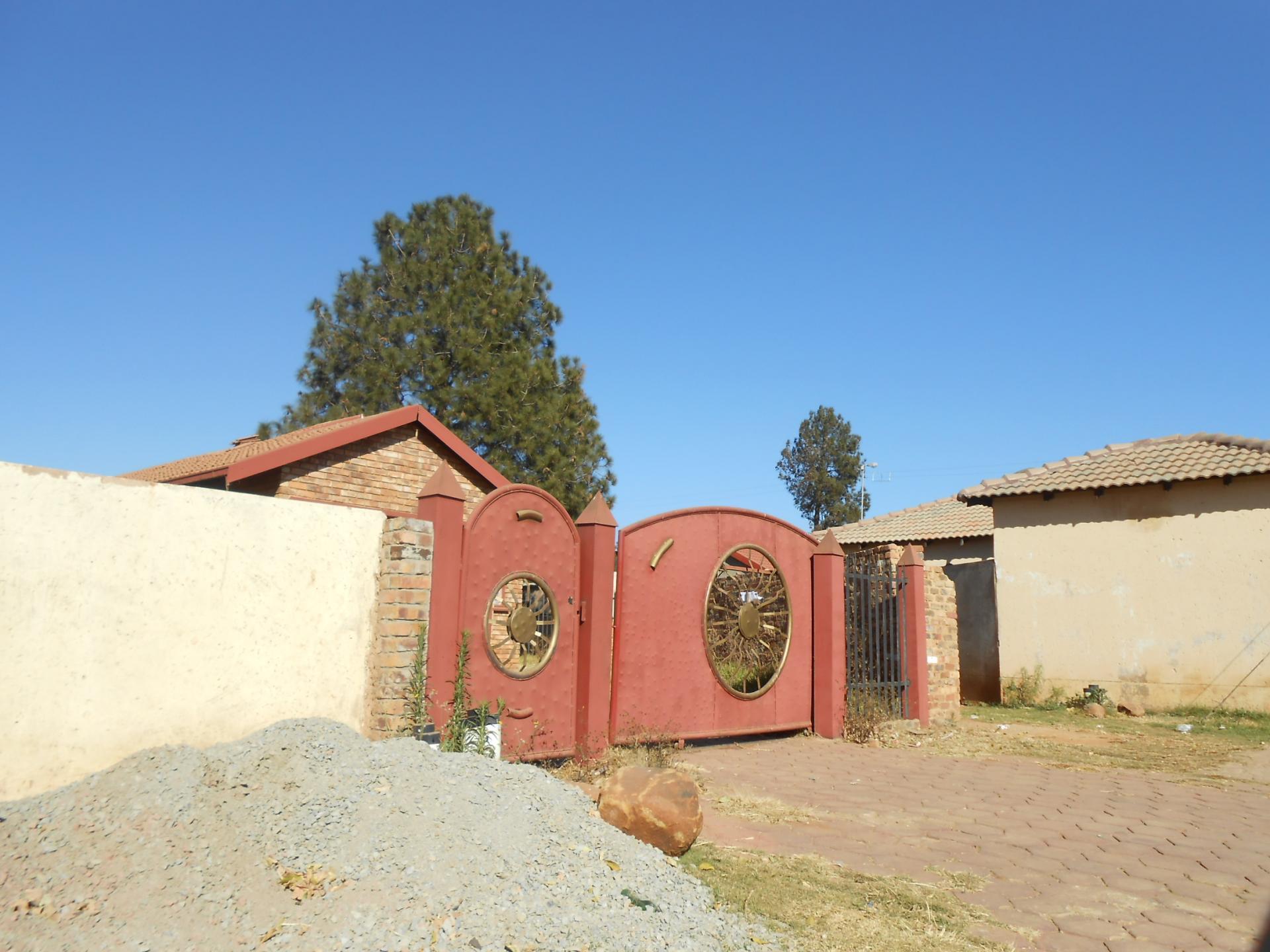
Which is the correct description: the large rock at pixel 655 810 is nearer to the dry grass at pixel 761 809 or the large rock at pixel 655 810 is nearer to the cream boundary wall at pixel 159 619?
the dry grass at pixel 761 809

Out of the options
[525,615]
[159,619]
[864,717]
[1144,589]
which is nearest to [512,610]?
[525,615]

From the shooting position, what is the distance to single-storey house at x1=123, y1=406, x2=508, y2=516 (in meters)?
10.9

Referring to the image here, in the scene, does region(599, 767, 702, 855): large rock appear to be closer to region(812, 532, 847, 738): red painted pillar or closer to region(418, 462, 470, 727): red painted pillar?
region(418, 462, 470, 727): red painted pillar

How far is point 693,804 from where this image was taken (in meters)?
5.09

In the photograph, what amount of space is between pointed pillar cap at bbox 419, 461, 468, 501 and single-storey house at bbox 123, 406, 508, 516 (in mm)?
3615

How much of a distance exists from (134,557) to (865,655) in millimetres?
8328

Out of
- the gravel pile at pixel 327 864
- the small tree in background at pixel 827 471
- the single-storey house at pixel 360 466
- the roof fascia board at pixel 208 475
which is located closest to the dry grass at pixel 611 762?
the gravel pile at pixel 327 864

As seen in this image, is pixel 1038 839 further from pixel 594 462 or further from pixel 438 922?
pixel 594 462

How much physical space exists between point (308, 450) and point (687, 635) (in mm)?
5425

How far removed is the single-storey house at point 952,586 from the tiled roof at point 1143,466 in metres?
1.73

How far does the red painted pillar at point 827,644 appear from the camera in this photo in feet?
33.1

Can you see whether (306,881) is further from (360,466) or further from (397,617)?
(360,466)

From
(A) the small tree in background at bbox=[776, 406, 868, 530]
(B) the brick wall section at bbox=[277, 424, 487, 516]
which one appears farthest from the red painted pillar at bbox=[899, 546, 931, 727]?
(A) the small tree in background at bbox=[776, 406, 868, 530]

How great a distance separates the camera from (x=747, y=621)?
31.0ft
